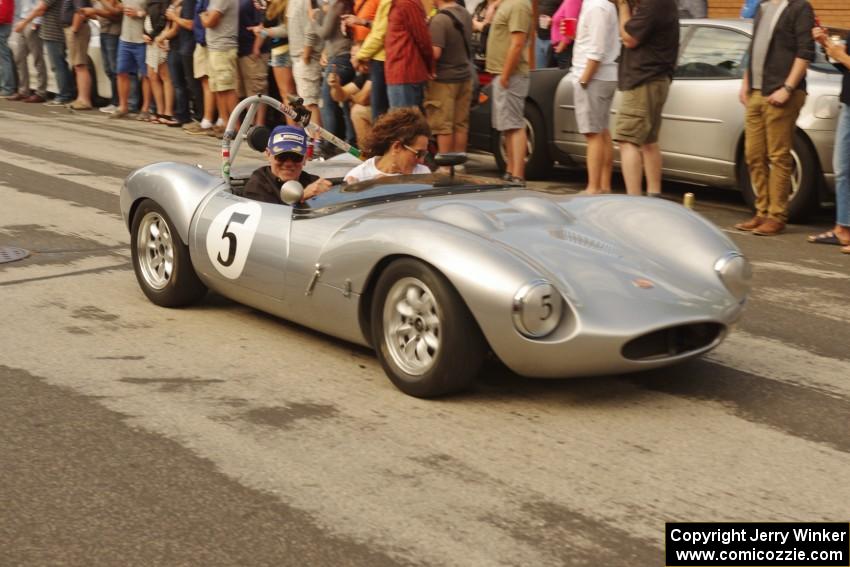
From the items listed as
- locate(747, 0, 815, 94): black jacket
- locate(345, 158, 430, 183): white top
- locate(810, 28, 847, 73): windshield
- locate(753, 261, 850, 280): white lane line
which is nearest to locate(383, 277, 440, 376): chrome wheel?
locate(345, 158, 430, 183): white top

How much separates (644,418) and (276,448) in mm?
1477

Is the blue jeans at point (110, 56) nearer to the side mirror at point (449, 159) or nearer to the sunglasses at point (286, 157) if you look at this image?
the sunglasses at point (286, 157)

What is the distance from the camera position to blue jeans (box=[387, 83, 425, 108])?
453 inches

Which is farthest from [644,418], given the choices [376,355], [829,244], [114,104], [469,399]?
[114,104]

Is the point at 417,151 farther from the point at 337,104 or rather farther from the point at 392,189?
the point at 337,104

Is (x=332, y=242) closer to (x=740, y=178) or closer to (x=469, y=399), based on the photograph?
(x=469, y=399)

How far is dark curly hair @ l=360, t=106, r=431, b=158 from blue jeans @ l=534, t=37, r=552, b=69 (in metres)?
7.98

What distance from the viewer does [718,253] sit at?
566 cm

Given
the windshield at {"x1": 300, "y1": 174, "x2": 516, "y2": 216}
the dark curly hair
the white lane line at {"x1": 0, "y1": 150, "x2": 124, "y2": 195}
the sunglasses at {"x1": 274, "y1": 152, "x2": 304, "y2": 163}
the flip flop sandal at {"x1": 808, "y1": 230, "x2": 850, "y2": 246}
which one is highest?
the dark curly hair

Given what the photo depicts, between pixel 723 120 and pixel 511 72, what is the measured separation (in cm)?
202

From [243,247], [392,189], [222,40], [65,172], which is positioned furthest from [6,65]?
Result: [392,189]

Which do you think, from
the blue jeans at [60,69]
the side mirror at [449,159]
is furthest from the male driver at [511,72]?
the blue jeans at [60,69]

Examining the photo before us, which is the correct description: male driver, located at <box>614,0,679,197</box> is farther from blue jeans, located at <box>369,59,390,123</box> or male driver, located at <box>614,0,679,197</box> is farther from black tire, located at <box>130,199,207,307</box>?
black tire, located at <box>130,199,207,307</box>

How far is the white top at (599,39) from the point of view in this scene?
10.7 m
